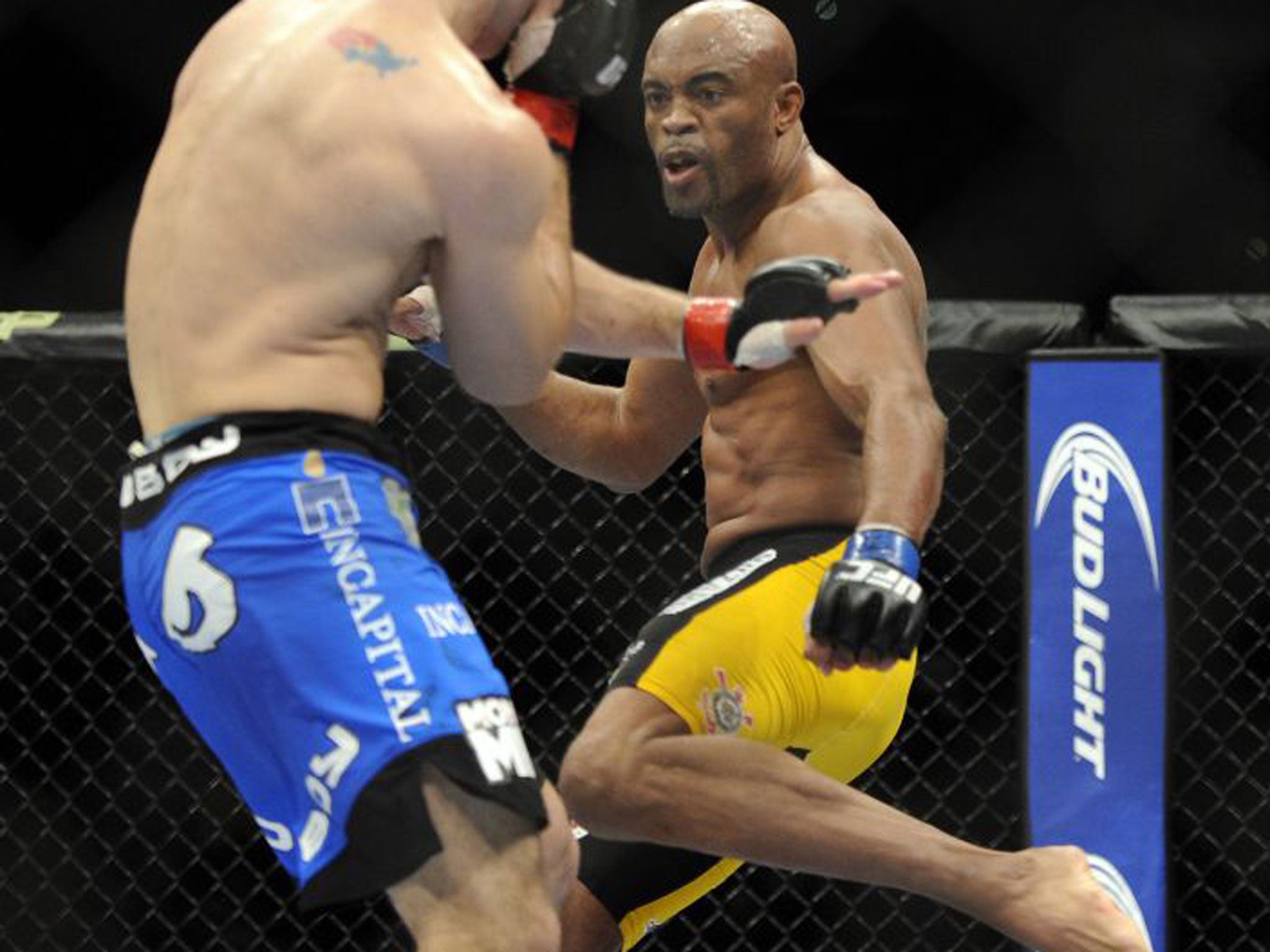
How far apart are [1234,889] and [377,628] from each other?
5.59 ft

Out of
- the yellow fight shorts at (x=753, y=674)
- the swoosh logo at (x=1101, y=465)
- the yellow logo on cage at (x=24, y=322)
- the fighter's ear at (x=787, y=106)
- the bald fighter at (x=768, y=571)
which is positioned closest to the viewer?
the bald fighter at (x=768, y=571)

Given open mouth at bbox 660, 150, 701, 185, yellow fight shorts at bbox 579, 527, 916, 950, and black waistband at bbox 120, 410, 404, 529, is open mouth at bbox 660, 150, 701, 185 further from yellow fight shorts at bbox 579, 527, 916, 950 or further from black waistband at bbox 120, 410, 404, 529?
black waistband at bbox 120, 410, 404, 529

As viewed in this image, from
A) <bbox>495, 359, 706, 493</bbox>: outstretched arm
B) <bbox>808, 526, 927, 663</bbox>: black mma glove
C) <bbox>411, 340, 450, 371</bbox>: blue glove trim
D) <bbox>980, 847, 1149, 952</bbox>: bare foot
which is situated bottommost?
<bbox>495, 359, 706, 493</bbox>: outstretched arm

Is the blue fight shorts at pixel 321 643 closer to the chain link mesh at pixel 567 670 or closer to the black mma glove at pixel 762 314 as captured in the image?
the black mma glove at pixel 762 314

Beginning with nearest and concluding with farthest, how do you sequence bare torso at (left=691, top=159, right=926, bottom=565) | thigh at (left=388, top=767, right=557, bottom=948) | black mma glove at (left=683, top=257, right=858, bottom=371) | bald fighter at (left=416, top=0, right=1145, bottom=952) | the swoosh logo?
thigh at (left=388, top=767, right=557, bottom=948) < black mma glove at (left=683, top=257, right=858, bottom=371) < bald fighter at (left=416, top=0, right=1145, bottom=952) < bare torso at (left=691, top=159, right=926, bottom=565) < the swoosh logo

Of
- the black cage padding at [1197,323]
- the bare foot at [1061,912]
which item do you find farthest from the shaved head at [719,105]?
the bare foot at [1061,912]

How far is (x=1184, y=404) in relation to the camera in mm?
3084

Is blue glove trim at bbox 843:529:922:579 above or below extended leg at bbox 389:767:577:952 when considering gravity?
above

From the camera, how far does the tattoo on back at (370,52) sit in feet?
5.49

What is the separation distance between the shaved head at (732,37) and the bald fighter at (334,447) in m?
0.71

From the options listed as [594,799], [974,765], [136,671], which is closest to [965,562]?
[974,765]

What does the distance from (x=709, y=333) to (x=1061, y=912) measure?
0.66m

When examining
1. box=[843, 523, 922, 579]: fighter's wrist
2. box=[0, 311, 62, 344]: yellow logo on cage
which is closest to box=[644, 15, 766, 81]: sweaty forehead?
box=[843, 523, 922, 579]: fighter's wrist

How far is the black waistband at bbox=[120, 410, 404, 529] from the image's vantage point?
5.38 ft
